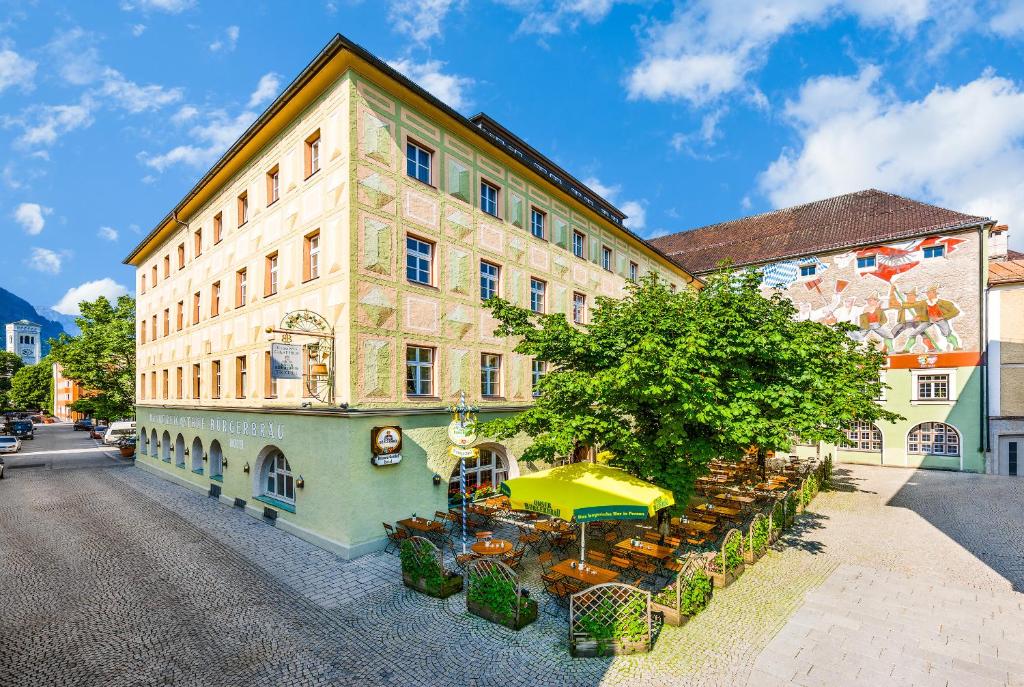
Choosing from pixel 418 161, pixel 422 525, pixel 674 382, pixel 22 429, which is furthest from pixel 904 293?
pixel 22 429

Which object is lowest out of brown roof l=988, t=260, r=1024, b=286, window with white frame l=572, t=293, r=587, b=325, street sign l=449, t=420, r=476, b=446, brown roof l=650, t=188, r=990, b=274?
street sign l=449, t=420, r=476, b=446

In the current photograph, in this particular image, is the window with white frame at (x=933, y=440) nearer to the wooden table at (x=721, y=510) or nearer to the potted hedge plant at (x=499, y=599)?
the wooden table at (x=721, y=510)

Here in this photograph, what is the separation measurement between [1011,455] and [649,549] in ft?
88.7

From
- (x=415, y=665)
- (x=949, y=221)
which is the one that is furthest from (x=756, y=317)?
(x=949, y=221)

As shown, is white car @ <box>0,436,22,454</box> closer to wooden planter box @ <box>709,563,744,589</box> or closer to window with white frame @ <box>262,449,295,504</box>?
window with white frame @ <box>262,449,295,504</box>

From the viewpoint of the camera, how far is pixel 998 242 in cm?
2808

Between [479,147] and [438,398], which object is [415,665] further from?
[479,147]

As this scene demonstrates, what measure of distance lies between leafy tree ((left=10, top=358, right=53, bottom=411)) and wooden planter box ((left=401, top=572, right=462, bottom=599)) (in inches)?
4083

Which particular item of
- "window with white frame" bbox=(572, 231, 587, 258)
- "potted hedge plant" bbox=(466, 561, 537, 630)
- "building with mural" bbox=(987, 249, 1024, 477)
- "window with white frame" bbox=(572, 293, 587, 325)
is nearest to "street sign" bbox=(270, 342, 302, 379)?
"potted hedge plant" bbox=(466, 561, 537, 630)

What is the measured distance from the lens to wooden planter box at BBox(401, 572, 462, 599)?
985 centimetres

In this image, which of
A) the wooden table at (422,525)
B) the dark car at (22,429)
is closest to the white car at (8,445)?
the dark car at (22,429)

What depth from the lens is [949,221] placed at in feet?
87.9

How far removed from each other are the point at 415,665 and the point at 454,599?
223cm

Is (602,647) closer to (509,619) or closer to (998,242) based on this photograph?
(509,619)
